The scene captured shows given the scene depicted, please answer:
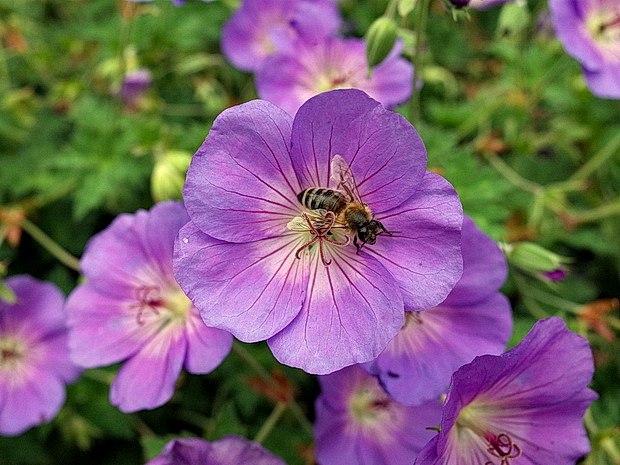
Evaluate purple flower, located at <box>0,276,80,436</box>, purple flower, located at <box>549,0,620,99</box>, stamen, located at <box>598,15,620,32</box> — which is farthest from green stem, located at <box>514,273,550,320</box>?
purple flower, located at <box>0,276,80,436</box>

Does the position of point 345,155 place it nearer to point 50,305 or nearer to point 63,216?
point 50,305

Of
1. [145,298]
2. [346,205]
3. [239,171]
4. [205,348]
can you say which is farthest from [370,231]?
[145,298]

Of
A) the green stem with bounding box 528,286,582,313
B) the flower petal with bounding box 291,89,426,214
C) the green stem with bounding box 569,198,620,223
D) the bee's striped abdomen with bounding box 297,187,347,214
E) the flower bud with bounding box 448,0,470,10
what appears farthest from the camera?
the green stem with bounding box 569,198,620,223

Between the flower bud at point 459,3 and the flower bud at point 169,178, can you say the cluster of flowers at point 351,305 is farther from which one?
the flower bud at point 459,3

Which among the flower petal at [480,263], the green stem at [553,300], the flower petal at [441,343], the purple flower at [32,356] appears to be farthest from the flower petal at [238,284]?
the green stem at [553,300]

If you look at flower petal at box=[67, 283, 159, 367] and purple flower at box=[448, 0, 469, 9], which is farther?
flower petal at box=[67, 283, 159, 367]

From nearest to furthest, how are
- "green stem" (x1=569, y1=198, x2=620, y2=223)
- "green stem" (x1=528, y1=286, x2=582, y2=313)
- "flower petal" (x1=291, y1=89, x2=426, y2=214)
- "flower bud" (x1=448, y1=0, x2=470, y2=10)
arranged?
"flower petal" (x1=291, y1=89, x2=426, y2=214) → "flower bud" (x1=448, y1=0, x2=470, y2=10) → "green stem" (x1=528, y1=286, x2=582, y2=313) → "green stem" (x1=569, y1=198, x2=620, y2=223)

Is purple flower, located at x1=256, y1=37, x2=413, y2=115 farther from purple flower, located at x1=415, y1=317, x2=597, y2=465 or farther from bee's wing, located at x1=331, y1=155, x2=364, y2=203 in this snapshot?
purple flower, located at x1=415, y1=317, x2=597, y2=465
